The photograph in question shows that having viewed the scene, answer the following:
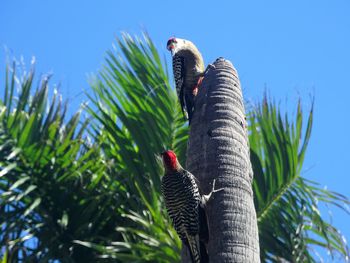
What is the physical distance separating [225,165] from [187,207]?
0.57m

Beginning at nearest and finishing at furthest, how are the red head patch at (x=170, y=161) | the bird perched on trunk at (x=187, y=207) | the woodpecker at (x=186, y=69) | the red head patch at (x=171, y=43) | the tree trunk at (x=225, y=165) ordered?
the tree trunk at (x=225, y=165)
the bird perched on trunk at (x=187, y=207)
the red head patch at (x=170, y=161)
the woodpecker at (x=186, y=69)
the red head patch at (x=171, y=43)

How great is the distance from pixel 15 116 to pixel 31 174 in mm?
590

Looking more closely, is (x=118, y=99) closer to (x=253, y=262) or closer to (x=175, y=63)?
(x=175, y=63)

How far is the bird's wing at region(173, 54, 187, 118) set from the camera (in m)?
8.23

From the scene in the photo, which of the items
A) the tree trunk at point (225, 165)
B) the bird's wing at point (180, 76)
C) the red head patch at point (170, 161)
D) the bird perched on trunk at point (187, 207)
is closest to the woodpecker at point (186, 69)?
the bird's wing at point (180, 76)

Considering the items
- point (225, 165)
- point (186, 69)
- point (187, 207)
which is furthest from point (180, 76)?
point (225, 165)

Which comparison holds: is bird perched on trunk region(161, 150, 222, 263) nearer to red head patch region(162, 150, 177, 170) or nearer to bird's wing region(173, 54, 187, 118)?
red head patch region(162, 150, 177, 170)

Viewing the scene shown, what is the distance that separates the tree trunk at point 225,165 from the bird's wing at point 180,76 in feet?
5.53

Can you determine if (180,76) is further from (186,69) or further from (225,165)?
(225,165)

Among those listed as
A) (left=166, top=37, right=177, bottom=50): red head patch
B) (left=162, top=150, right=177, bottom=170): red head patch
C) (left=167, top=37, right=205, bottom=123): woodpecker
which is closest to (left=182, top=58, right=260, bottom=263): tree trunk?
(left=162, top=150, right=177, bottom=170): red head patch

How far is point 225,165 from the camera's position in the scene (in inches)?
229

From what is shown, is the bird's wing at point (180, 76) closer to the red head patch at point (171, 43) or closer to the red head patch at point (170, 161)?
the red head patch at point (171, 43)

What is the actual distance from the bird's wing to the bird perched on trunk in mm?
1507

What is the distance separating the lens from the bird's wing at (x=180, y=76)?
27.0 ft
